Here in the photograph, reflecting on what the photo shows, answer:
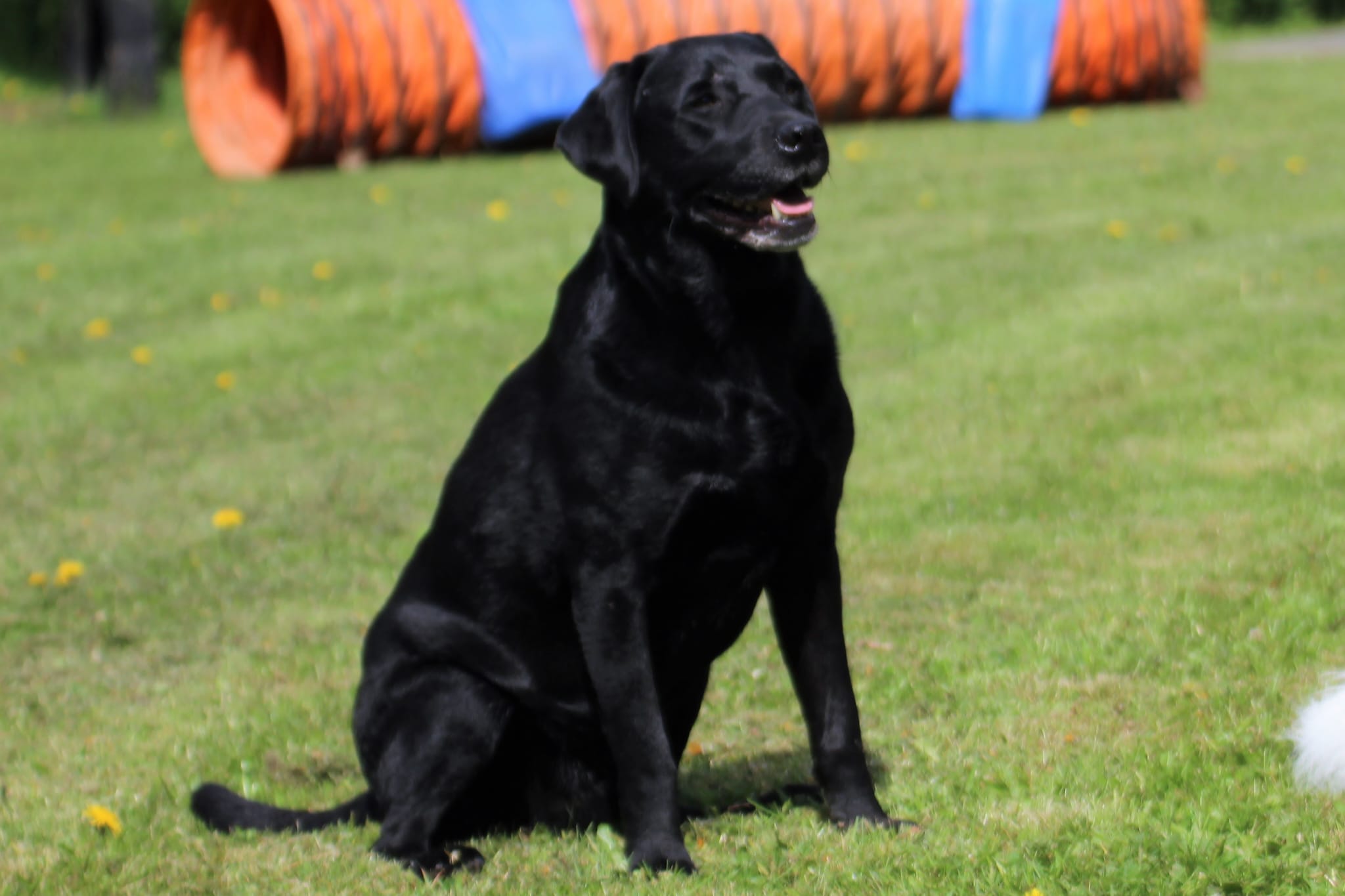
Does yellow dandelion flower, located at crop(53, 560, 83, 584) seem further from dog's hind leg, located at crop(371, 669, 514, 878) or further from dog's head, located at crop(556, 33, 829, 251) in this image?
dog's head, located at crop(556, 33, 829, 251)

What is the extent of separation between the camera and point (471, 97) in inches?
533

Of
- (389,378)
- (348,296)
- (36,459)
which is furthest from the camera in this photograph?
(348,296)

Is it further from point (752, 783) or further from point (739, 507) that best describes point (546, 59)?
point (739, 507)

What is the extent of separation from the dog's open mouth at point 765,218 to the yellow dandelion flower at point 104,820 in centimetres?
200

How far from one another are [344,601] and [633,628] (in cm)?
262

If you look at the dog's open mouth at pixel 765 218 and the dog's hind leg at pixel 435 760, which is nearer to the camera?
the dog's open mouth at pixel 765 218

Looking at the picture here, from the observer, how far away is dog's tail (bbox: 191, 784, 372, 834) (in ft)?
13.0

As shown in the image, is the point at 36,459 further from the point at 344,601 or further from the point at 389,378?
the point at 344,601

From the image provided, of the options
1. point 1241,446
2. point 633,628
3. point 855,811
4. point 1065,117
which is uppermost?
point 633,628

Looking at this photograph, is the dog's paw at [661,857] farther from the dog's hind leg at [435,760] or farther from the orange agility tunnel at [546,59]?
the orange agility tunnel at [546,59]

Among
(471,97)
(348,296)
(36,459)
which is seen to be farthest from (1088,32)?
(36,459)

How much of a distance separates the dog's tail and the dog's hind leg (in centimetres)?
26

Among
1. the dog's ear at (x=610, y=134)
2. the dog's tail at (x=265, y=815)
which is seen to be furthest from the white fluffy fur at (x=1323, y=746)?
the dog's tail at (x=265, y=815)

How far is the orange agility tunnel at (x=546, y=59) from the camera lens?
13211mm
